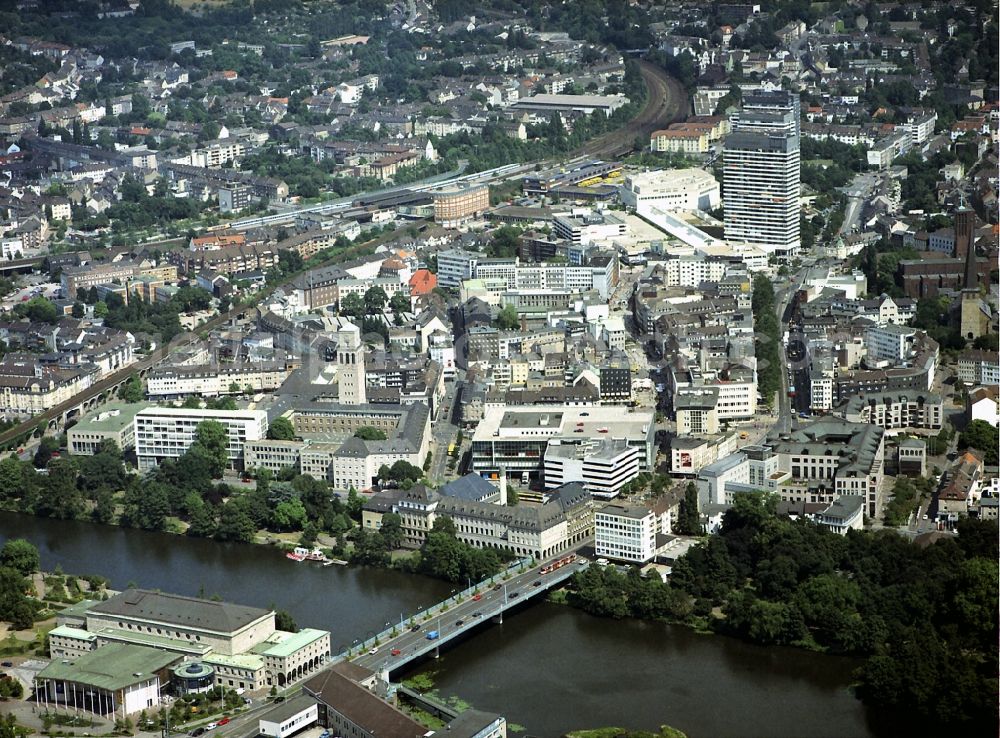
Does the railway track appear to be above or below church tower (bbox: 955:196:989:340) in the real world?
above

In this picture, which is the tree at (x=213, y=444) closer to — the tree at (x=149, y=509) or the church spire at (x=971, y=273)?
the tree at (x=149, y=509)

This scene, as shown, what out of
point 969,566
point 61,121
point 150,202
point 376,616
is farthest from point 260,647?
point 61,121

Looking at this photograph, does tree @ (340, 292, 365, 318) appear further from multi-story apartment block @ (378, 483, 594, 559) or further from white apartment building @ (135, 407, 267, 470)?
multi-story apartment block @ (378, 483, 594, 559)

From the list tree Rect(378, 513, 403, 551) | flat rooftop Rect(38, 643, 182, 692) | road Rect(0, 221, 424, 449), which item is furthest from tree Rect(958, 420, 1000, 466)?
road Rect(0, 221, 424, 449)

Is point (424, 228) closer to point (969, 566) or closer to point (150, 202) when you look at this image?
point (150, 202)

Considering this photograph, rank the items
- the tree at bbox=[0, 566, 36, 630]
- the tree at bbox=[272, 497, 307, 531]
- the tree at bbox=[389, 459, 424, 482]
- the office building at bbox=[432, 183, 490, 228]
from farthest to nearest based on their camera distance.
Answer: the office building at bbox=[432, 183, 490, 228]
the tree at bbox=[389, 459, 424, 482]
the tree at bbox=[272, 497, 307, 531]
the tree at bbox=[0, 566, 36, 630]

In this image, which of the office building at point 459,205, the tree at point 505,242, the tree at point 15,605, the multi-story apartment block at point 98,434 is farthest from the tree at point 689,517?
the office building at point 459,205

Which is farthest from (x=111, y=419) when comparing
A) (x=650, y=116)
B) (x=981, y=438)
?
(x=650, y=116)
